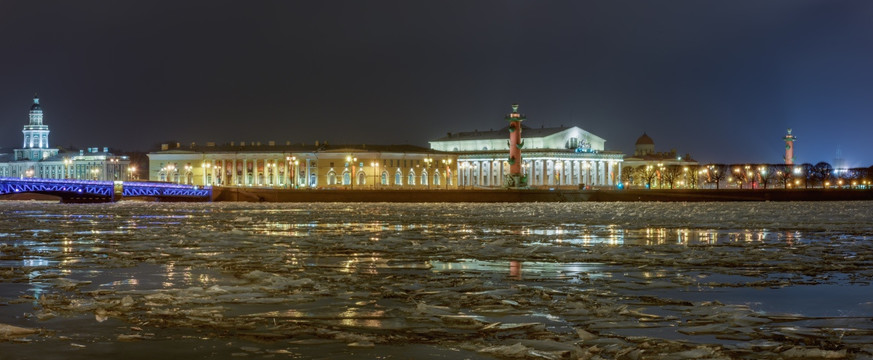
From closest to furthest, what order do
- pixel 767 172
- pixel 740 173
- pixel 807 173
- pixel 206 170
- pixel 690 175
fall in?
pixel 740 173 < pixel 767 172 < pixel 807 173 < pixel 206 170 < pixel 690 175

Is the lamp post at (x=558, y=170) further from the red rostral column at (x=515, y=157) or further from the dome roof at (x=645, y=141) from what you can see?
the dome roof at (x=645, y=141)

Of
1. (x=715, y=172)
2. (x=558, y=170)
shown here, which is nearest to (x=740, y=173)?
(x=715, y=172)

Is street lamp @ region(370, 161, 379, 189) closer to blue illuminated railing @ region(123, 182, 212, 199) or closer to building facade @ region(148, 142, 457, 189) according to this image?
building facade @ region(148, 142, 457, 189)

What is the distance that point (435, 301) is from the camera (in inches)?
489

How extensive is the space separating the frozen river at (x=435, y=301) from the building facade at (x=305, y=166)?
337ft

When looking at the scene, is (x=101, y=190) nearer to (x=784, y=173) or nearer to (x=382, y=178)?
(x=382, y=178)

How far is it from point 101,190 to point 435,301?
7922 cm

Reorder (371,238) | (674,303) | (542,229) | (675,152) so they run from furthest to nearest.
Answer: (675,152) → (542,229) → (371,238) → (674,303)

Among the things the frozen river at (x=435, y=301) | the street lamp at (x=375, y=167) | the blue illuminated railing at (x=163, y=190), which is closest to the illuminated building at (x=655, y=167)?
the street lamp at (x=375, y=167)

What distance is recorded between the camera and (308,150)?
131625mm

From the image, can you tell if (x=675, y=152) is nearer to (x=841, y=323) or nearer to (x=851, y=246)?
(x=851, y=246)

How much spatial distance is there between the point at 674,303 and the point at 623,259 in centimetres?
625

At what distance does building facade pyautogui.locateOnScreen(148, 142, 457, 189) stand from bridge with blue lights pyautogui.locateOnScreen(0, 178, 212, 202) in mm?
30878

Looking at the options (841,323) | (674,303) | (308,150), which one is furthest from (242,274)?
(308,150)
